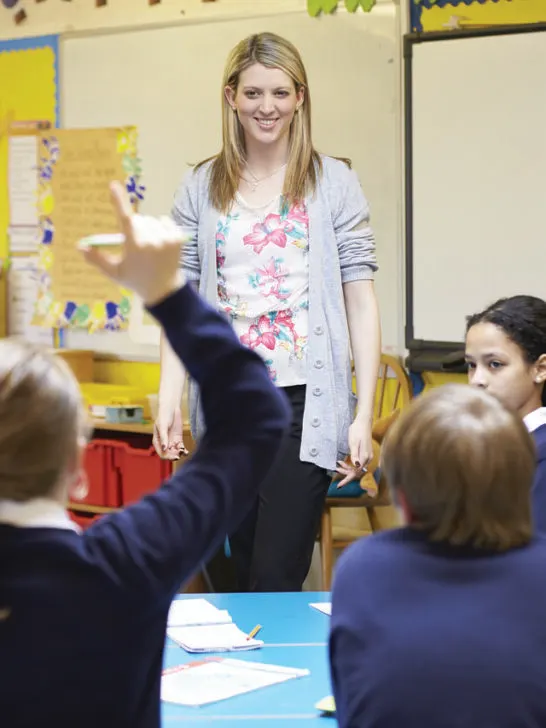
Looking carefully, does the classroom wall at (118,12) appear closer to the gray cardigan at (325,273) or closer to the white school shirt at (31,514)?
the gray cardigan at (325,273)

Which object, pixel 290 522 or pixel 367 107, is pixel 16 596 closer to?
pixel 290 522

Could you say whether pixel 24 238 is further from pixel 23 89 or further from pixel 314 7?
pixel 314 7

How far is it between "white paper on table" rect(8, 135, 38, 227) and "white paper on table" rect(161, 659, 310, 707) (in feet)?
11.3

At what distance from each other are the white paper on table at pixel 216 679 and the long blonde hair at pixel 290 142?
1.05 m

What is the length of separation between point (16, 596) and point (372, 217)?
321 centimetres

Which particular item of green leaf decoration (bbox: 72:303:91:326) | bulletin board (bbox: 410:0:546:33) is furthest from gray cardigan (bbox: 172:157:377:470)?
green leaf decoration (bbox: 72:303:91:326)

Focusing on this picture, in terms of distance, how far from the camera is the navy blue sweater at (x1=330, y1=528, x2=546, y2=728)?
108 cm

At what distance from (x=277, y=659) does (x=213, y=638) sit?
14 cm

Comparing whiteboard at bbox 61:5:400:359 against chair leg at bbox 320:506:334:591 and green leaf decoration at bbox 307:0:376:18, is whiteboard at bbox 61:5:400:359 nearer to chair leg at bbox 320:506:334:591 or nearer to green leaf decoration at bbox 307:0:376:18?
green leaf decoration at bbox 307:0:376:18

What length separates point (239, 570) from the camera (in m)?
2.45

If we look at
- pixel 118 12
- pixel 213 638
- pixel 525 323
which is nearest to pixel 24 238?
pixel 118 12

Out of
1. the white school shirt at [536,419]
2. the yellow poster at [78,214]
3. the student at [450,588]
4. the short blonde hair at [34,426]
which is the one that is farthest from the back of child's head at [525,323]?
the yellow poster at [78,214]

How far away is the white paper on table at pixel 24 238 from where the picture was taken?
4.82 m

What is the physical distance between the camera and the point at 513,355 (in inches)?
88.6
